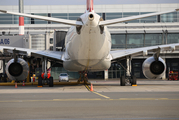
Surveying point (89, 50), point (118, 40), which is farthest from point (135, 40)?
point (89, 50)

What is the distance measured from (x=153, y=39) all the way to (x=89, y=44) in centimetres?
3304

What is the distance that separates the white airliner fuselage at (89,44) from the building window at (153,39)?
2977 cm

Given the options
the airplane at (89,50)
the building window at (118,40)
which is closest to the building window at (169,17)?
the building window at (118,40)

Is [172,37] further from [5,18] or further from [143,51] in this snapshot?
[5,18]

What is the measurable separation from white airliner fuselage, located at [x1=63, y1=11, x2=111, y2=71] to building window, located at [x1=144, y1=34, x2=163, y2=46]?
29.8 meters

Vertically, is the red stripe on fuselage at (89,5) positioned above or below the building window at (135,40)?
below

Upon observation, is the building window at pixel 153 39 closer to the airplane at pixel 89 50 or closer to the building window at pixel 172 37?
the building window at pixel 172 37

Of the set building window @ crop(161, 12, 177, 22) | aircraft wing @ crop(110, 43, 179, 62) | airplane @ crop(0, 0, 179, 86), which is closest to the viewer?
airplane @ crop(0, 0, 179, 86)

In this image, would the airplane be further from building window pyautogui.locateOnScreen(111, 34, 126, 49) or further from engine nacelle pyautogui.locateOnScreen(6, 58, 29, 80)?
building window pyautogui.locateOnScreen(111, 34, 126, 49)

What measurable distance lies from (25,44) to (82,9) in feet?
92.2

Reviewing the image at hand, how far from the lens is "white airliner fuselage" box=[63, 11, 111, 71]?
13895mm

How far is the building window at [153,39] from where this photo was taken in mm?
45875

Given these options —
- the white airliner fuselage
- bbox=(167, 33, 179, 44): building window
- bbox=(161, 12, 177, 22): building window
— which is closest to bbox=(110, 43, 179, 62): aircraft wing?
the white airliner fuselage

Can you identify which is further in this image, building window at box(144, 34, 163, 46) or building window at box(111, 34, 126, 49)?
building window at box(111, 34, 126, 49)
